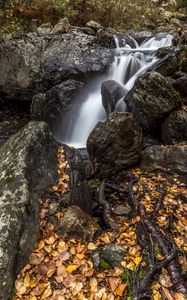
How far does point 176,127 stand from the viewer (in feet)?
23.6

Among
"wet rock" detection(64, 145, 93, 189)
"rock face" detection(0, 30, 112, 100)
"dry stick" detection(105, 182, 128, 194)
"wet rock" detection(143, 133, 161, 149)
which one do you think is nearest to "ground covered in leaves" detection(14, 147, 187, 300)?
"wet rock" detection(64, 145, 93, 189)

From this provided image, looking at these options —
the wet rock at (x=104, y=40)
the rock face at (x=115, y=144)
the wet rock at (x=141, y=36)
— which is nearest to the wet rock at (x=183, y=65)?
the rock face at (x=115, y=144)

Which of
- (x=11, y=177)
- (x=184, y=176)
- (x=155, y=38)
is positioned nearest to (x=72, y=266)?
(x=11, y=177)

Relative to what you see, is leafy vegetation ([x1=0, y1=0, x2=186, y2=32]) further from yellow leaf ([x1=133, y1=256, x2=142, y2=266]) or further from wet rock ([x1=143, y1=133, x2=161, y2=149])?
yellow leaf ([x1=133, y1=256, x2=142, y2=266])

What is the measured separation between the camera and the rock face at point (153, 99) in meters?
7.13

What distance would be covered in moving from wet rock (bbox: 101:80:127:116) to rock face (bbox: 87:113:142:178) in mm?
2193

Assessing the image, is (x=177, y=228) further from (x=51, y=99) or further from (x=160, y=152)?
(x=51, y=99)

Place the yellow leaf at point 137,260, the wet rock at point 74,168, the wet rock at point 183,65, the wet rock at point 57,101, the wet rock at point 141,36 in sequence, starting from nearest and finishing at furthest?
the yellow leaf at point 137,260 < the wet rock at point 74,168 < the wet rock at point 183,65 < the wet rock at point 57,101 < the wet rock at point 141,36

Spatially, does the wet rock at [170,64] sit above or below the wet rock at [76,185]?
above

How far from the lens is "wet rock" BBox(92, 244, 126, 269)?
10.9 ft

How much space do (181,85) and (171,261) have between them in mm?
5659

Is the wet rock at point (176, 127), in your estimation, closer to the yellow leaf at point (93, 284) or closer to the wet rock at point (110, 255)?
the wet rock at point (110, 255)

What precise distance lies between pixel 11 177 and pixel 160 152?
12.7ft

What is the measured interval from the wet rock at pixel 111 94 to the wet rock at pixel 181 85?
164 centimetres
